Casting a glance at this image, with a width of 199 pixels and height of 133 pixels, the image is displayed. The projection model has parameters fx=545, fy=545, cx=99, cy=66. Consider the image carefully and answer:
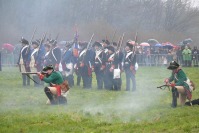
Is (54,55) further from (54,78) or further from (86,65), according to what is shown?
(54,78)

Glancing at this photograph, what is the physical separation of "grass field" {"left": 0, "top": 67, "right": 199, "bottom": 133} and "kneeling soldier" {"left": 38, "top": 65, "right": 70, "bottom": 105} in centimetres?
31

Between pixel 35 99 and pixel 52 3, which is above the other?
pixel 52 3

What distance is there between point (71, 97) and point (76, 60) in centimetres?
492

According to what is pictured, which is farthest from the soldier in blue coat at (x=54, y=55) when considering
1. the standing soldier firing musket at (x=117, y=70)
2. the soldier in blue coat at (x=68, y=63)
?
the standing soldier firing musket at (x=117, y=70)

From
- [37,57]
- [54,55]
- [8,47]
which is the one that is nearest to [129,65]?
[54,55]

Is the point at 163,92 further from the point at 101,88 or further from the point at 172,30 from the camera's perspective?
the point at 172,30

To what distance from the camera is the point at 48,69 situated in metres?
15.9

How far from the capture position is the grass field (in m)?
11.9

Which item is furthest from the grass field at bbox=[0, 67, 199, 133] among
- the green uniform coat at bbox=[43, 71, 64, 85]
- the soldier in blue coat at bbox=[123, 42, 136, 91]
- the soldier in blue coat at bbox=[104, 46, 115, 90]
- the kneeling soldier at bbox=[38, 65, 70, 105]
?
the soldier in blue coat at bbox=[104, 46, 115, 90]

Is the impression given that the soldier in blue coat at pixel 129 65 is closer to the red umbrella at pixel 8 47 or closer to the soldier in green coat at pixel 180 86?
the soldier in green coat at pixel 180 86

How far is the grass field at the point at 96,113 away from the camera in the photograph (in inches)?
470

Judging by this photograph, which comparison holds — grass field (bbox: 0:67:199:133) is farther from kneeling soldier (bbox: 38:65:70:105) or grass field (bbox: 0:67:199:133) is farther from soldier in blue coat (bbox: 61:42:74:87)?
soldier in blue coat (bbox: 61:42:74:87)

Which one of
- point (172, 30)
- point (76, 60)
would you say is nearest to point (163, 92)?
point (76, 60)

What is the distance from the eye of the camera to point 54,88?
15.9 metres
